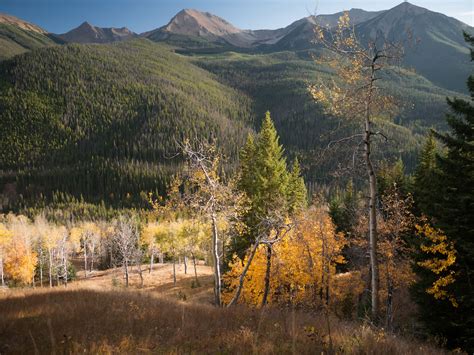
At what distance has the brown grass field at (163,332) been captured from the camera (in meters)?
6.21

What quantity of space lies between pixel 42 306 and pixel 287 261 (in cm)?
1770

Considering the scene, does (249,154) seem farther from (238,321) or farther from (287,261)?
(238,321)

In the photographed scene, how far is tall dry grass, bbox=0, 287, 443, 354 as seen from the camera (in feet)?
20.4

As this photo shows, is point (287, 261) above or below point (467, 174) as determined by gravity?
below

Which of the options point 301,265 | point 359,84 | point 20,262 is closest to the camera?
point 359,84

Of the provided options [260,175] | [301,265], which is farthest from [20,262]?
[301,265]

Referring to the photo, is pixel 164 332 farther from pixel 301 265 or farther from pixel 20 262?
pixel 20 262

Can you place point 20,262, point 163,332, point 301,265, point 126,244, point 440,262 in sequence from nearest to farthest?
1. point 163,332
2. point 440,262
3. point 301,265
4. point 126,244
5. point 20,262

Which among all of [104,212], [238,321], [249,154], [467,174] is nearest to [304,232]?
[249,154]

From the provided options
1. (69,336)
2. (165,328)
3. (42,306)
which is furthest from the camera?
(42,306)

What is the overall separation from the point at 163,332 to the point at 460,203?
39.8ft

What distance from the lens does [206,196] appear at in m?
15.6

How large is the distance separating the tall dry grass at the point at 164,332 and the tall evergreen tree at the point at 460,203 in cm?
676

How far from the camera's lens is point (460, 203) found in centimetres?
1259
